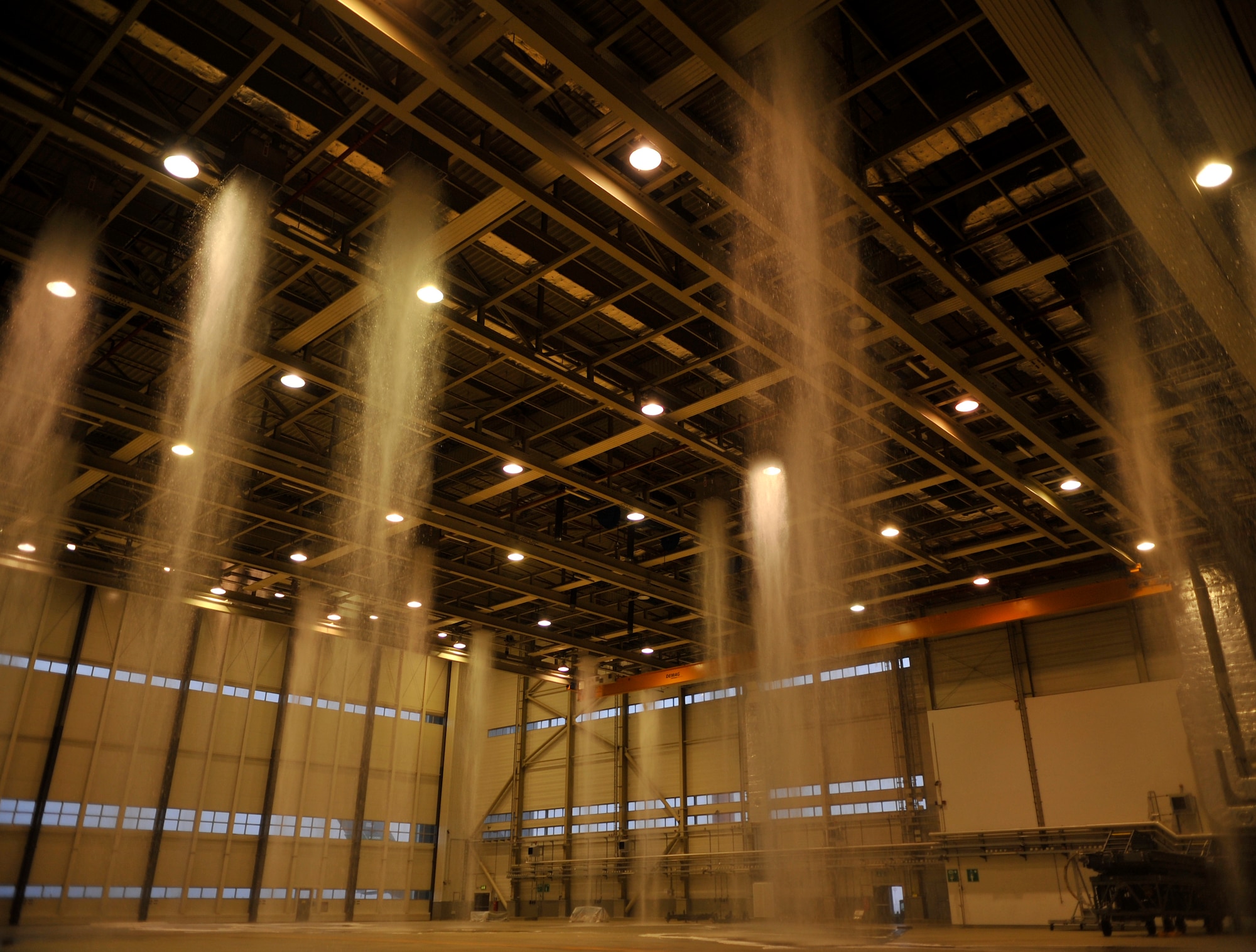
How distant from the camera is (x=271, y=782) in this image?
3800cm

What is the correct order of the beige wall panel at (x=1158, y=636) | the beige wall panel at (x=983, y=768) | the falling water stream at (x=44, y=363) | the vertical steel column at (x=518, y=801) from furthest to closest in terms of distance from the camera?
the vertical steel column at (x=518, y=801)
the beige wall panel at (x=983, y=768)
the beige wall panel at (x=1158, y=636)
the falling water stream at (x=44, y=363)

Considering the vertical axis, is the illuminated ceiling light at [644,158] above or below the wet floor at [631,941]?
above

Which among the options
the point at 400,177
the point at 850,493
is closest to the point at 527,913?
the point at 850,493

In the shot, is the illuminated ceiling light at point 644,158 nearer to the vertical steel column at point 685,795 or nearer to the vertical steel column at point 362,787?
the vertical steel column at point 685,795

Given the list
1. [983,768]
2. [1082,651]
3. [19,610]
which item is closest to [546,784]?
[983,768]

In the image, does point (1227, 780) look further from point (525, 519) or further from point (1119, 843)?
point (525, 519)

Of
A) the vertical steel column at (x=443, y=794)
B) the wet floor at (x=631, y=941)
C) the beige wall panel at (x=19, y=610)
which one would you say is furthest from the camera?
the vertical steel column at (x=443, y=794)

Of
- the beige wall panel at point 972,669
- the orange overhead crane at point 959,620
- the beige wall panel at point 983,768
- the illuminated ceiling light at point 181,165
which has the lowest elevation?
the beige wall panel at point 983,768

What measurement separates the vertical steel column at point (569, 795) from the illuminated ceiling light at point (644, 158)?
3457 cm

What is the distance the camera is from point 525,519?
98.0ft

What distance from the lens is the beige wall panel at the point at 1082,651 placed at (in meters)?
29.8

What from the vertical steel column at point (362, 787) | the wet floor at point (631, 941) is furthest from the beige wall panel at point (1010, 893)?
the vertical steel column at point (362, 787)

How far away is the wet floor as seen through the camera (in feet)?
47.4

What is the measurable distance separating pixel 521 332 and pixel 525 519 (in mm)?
11997
